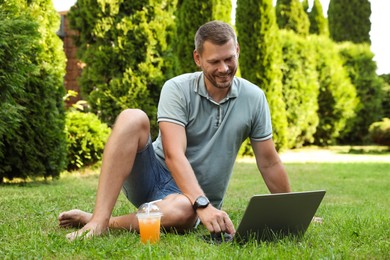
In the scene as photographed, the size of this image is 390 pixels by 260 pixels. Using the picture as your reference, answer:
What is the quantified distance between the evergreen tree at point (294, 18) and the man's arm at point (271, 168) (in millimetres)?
16964

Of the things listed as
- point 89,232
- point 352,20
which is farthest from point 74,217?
point 352,20

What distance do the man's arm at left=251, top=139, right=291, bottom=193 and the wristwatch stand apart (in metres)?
0.65

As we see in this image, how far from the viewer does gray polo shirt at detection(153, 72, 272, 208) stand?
11.3 ft

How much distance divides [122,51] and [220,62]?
24.1 feet

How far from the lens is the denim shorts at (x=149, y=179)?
3416 millimetres

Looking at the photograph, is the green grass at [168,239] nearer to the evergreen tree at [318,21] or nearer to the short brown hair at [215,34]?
the short brown hair at [215,34]

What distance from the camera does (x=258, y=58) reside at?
13133 mm

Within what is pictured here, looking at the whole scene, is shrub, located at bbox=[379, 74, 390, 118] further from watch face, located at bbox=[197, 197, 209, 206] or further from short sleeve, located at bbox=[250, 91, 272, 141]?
watch face, located at bbox=[197, 197, 209, 206]

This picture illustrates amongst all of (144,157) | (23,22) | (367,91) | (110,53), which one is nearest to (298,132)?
(367,91)

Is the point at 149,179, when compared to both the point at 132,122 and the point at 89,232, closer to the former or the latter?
the point at 132,122

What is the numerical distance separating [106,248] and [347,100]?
14.8 metres

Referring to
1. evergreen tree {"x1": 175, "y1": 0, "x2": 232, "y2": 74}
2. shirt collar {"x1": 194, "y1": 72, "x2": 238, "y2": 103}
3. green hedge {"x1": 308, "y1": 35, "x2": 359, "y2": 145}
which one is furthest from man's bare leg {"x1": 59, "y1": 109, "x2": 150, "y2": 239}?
green hedge {"x1": 308, "y1": 35, "x2": 359, "y2": 145}

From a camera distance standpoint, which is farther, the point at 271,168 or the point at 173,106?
the point at 271,168

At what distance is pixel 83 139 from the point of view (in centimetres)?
848
